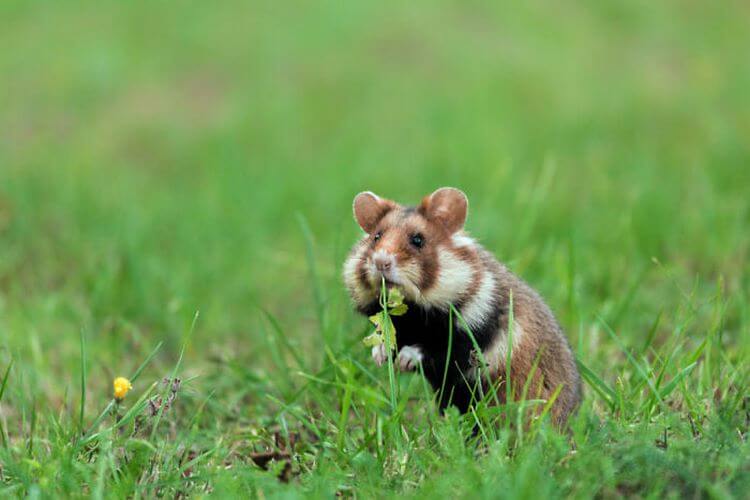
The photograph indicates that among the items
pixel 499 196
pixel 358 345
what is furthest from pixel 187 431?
pixel 499 196

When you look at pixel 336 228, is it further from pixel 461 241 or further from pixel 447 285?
pixel 447 285

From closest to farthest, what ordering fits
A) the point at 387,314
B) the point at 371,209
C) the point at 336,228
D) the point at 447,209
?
the point at 387,314
the point at 447,209
the point at 371,209
the point at 336,228

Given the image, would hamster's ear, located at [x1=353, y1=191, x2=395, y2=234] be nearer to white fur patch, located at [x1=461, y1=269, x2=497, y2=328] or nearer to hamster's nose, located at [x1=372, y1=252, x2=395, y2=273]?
hamster's nose, located at [x1=372, y1=252, x2=395, y2=273]

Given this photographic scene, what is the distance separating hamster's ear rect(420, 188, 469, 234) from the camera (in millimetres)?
3840

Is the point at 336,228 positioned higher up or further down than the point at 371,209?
further down

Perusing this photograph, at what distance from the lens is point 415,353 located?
3693mm

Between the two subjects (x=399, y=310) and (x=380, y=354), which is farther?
(x=380, y=354)

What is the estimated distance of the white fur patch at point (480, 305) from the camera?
145 inches

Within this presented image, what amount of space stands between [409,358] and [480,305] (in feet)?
1.13

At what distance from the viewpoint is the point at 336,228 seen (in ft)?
20.4

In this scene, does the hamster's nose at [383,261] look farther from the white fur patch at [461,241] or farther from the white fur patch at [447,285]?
the white fur patch at [461,241]

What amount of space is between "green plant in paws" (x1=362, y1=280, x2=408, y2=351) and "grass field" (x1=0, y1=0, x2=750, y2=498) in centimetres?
17

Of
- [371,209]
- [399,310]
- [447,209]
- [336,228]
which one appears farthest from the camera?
[336,228]

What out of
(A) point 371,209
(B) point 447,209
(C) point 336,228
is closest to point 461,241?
(B) point 447,209
